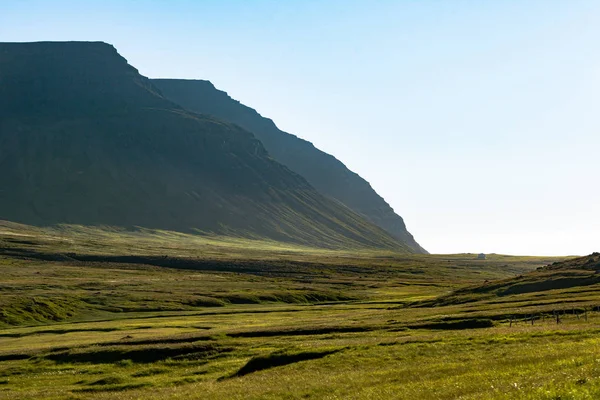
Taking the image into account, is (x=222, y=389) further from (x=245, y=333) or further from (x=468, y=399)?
(x=245, y=333)

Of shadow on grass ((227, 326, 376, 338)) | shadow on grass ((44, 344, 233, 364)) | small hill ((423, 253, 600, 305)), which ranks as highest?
small hill ((423, 253, 600, 305))

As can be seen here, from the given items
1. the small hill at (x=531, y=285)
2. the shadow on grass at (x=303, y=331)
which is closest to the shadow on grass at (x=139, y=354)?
the shadow on grass at (x=303, y=331)

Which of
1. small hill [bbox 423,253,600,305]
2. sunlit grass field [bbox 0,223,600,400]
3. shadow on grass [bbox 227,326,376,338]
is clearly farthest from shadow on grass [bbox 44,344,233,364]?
small hill [bbox 423,253,600,305]

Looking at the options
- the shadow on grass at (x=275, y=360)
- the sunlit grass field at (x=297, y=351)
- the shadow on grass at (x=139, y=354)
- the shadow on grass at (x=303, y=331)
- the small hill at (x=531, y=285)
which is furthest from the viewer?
the small hill at (x=531, y=285)

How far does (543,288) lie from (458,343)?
2400 inches

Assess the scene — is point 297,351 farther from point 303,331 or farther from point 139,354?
point 303,331

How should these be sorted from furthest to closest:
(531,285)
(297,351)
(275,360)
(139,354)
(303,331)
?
1. (531,285)
2. (303,331)
3. (139,354)
4. (297,351)
5. (275,360)

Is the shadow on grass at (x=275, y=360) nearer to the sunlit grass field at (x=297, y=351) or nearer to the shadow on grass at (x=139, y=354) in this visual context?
the sunlit grass field at (x=297, y=351)

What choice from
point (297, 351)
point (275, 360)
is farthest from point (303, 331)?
point (275, 360)

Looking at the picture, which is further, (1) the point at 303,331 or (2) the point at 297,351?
(1) the point at 303,331

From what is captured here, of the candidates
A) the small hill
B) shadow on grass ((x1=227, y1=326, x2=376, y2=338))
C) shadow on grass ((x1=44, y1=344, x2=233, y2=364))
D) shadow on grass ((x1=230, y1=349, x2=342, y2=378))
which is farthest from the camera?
the small hill

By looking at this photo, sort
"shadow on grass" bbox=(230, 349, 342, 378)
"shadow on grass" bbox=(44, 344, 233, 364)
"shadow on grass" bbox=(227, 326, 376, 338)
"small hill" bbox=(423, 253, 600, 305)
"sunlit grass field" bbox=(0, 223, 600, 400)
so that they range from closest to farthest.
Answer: "sunlit grass field" bbox=(0, 223, 600, 400) → "shadow on grass" bbox=(230, 349, 342, 378) → "shadow on grass" bbox=(44, 344, 233, 364) → "shadow on grass" bbox=(227, 326, 376, 338) → "small hill" bbox=(423, 253, 600, 305)

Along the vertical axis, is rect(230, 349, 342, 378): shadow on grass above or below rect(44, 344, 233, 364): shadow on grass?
above

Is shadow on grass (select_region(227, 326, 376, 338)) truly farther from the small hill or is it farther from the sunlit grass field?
the small hill
